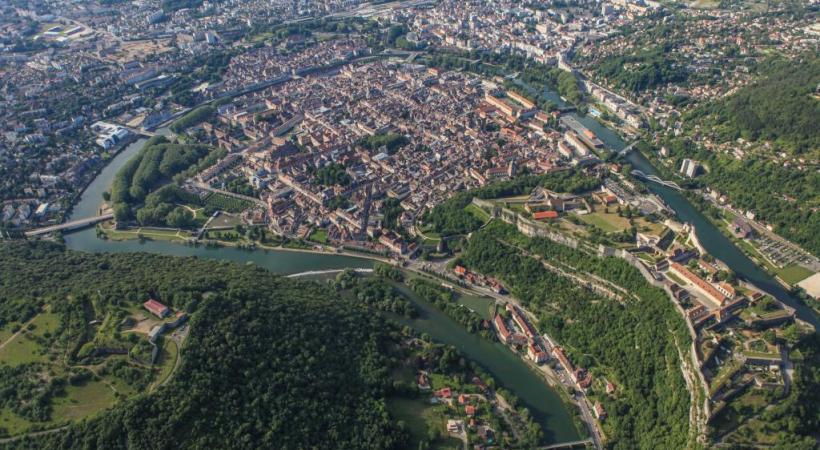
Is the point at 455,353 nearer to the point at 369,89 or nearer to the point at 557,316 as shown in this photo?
the point at 557,316

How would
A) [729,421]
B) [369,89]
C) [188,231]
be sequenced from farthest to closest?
[369,89] < [188,231] < [729,421]

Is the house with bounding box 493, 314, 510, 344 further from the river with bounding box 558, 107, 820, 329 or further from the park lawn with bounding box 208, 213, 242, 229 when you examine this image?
the park lawn with bounding box 208, 213, 242, 229

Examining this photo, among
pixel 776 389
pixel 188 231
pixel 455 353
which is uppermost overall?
pixel 776 389

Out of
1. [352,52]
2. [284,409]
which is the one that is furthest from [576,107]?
[284,409]

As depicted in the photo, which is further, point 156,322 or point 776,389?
point 156,322

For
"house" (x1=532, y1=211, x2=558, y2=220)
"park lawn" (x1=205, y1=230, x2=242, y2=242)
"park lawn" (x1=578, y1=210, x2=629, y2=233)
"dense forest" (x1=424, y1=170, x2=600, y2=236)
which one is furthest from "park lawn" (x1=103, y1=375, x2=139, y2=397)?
"park lawn" (x1=578, y1=210, x2=629, y2=233)

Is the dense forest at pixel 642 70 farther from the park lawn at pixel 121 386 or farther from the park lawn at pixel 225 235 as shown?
the park lawn at pixel 121 386
